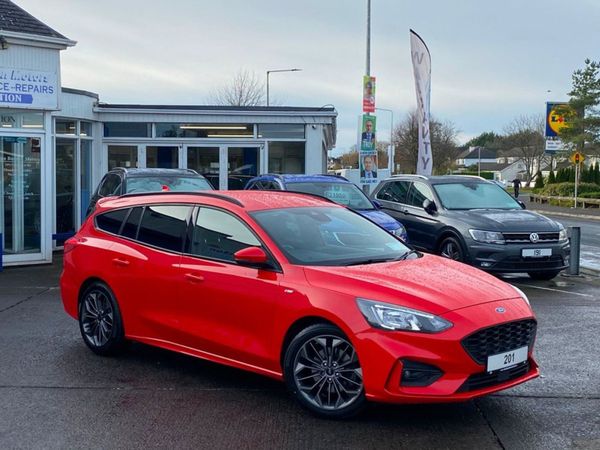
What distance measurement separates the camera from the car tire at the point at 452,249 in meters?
11.4

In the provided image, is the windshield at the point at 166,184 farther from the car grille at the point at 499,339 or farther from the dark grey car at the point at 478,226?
the car grille at the point at 499,339

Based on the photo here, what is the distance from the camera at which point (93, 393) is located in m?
5.68

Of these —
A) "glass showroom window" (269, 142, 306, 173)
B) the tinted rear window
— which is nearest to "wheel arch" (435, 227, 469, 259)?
the tinted rear window

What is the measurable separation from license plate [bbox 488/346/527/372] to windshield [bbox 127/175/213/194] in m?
8.85

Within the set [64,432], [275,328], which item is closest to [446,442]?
[275,328]

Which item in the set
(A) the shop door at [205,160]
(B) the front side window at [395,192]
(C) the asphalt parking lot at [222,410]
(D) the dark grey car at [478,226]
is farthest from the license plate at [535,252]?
(A) the shop door at [205,160]

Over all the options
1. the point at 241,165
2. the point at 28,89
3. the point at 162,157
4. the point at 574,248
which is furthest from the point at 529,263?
the point at 162,157

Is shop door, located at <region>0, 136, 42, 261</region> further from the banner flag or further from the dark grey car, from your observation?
the banner flag

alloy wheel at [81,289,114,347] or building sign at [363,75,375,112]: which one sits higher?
building sign at [363,75,375,112]

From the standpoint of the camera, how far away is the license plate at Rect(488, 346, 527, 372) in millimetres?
4816

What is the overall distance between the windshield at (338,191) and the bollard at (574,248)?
3364 millimetres

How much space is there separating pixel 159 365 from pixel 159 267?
0.96m

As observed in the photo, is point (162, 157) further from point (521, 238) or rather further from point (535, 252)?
point (535, 252)

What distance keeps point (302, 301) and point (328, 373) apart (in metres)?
0.52
